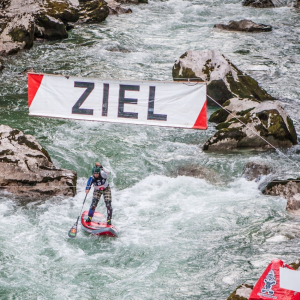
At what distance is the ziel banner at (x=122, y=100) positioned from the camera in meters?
10.8

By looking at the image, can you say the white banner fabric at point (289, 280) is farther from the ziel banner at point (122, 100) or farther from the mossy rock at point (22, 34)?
the mossy rock at point (22, 34)

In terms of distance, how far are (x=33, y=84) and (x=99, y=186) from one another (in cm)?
293

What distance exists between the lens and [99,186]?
1055 centimetres

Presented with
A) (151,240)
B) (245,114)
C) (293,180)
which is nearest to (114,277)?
(151,240)

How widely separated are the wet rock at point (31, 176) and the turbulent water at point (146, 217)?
315 millimetres

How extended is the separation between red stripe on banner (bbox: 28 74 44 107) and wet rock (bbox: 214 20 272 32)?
52.9 ft

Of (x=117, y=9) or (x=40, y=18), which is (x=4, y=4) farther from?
(x=117, y=9)

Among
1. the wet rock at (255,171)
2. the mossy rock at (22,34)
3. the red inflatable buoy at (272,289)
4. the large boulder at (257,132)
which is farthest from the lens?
the mossy rock at (22,34)

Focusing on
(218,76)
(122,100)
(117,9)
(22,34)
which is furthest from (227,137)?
(117,9)

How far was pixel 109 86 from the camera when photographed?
11008mm

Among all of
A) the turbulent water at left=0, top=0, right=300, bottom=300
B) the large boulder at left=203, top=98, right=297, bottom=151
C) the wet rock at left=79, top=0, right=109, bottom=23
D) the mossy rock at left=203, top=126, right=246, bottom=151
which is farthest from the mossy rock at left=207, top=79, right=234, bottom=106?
the wet rock at left=79, top=0, right=109, bottom=23

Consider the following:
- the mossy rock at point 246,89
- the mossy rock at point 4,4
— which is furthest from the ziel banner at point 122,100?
the mossy rock at point 4,4

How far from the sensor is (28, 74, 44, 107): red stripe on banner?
1119cm

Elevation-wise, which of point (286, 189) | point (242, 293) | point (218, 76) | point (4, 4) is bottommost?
point (286, 189)
